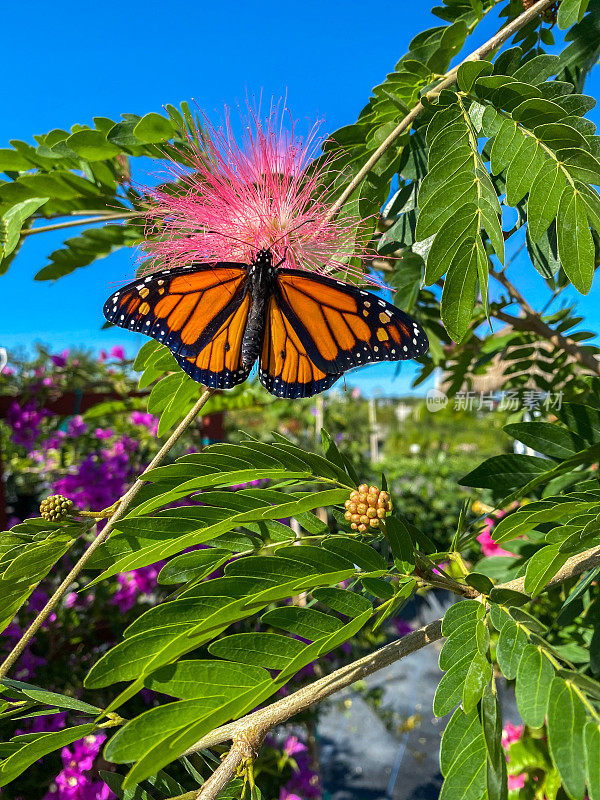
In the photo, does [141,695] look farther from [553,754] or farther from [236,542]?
[553,754]

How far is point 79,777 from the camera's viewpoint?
1198 mm

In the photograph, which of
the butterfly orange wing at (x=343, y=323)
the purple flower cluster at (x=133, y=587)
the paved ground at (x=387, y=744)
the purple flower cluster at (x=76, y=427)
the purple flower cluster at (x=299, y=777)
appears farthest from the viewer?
the paved ground at (x=387, y=744)

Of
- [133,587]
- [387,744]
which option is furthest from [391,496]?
[387,744]

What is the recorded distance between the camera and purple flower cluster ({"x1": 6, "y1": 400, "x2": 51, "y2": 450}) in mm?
2465

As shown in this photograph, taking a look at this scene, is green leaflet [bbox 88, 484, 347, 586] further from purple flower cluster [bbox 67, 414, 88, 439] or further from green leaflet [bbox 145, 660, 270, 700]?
purple flower cluster [bbox 67, 414, 88, 439]

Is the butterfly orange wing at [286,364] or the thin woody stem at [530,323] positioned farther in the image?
the thin woody stem at [530,323]

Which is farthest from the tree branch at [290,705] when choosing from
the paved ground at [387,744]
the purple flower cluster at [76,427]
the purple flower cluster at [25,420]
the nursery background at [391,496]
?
the paved ground at [387,744]

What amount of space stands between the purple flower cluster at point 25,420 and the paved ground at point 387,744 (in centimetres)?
206

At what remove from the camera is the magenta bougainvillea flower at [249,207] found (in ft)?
2.87

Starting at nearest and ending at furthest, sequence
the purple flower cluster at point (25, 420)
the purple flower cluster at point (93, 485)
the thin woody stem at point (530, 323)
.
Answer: the thin woody stem at point (530, 323) < the purple flower cluster at point (93, 485) < the purple flower cluster at point (25, 420)

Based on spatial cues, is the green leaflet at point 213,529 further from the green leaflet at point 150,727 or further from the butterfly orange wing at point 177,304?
the butterfly orange wing at point 177,304

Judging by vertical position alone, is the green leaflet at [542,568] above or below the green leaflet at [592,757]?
above

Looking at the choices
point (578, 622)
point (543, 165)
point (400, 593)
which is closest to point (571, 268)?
point (543, 165)

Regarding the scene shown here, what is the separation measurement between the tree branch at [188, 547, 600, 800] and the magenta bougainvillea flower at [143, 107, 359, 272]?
520 millimetres
